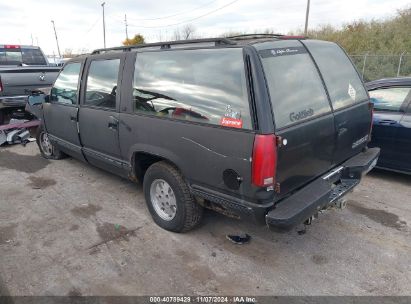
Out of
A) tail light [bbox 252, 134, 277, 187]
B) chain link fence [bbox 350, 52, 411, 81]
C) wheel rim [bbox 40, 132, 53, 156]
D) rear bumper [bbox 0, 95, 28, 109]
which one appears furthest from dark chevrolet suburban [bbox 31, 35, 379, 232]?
chain link fence [bbox 350, 52, 411, 81]

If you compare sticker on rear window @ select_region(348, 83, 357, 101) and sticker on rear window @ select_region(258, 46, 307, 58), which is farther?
sticker on rear window @ select_region(348, 83, 357, 101)

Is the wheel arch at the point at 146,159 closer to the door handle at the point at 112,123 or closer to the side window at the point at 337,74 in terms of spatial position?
the door handle at the point at 112,123

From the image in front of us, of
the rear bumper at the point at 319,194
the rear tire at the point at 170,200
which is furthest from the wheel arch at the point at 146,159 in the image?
the rear bumper at the point at 319,194

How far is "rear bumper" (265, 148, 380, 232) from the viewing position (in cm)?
253

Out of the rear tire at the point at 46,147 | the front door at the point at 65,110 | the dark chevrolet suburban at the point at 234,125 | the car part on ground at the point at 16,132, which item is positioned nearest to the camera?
the dark chevrolet suburban at the point at 234,125

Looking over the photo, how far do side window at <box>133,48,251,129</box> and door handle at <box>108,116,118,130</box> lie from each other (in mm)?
406

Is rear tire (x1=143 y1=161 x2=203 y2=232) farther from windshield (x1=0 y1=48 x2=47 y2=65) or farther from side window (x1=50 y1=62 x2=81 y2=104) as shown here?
windshield (x1=0 y1=48 x2=47 y2=65)

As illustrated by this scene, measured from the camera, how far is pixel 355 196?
4.35m

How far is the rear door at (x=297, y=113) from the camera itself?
256 cm

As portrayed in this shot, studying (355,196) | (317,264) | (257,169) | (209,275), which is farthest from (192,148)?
(355,196)

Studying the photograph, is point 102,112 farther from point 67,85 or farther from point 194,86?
point 194,86

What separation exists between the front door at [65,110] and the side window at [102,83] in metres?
0.33

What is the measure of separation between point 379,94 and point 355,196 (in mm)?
1647

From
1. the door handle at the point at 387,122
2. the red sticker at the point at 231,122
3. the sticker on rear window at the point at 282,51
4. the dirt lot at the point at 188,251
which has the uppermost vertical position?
the sticker on rear window at the point at 282,51
